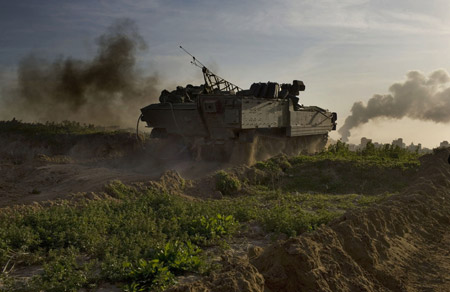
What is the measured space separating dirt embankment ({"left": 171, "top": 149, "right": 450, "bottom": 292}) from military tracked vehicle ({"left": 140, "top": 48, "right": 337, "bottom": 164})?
28.3 ft

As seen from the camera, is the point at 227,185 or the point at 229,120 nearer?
the point at 227,185

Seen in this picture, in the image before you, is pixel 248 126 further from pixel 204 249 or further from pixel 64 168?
pixel 204 249

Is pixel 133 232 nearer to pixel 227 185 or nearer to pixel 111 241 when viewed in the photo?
pixel 111 241

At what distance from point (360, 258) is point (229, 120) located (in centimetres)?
1038

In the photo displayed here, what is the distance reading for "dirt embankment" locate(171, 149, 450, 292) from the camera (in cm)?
420

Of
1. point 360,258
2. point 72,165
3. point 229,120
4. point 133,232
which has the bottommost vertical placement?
point 133,232

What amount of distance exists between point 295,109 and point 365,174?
6.58 meters

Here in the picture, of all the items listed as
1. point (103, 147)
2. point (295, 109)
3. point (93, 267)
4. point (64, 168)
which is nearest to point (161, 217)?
point (93, 267)

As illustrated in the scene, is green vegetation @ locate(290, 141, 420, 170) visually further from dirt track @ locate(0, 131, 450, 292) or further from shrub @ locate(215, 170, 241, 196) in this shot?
shrub @ locate(215, 170, 241, 196)

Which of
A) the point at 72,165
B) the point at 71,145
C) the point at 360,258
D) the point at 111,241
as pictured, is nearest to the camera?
the point at 360,258

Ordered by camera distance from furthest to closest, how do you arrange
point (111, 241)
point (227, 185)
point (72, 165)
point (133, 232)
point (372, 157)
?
Answer: 1. point (372, 157)
2. point (72, 165)
3. point (227, 185)
4. point (133, 232)
5. point (111, 241)

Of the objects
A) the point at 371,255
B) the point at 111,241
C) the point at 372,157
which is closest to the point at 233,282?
the point at 371,255

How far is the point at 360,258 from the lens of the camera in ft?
17.0

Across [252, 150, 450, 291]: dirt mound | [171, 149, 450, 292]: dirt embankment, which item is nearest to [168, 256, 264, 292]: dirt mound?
[171, 149, 450, 292]: dirt embankment
